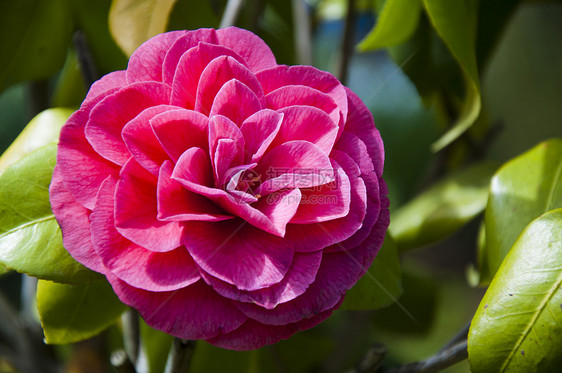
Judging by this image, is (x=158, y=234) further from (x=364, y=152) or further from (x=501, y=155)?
(x=501, y=155)

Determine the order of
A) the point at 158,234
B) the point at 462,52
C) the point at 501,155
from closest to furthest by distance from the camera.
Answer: the point at 158,234
the point at 462,52
the point at 501,155

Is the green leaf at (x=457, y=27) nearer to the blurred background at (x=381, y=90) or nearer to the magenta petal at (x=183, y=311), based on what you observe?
the blurred background at (x=381, y=90)

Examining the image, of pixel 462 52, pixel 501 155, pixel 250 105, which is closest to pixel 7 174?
pixel 250 105

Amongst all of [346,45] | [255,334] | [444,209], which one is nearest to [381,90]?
[346,45]

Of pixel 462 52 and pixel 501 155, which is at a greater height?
pixel 462 52

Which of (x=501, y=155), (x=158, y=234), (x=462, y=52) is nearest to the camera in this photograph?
(x=158, y=234)

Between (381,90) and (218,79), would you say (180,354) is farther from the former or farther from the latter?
(381,90)

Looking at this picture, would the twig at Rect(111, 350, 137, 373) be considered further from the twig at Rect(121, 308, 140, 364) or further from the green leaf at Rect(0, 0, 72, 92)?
the green leaf at Rect(0, 0, 72, 92)
